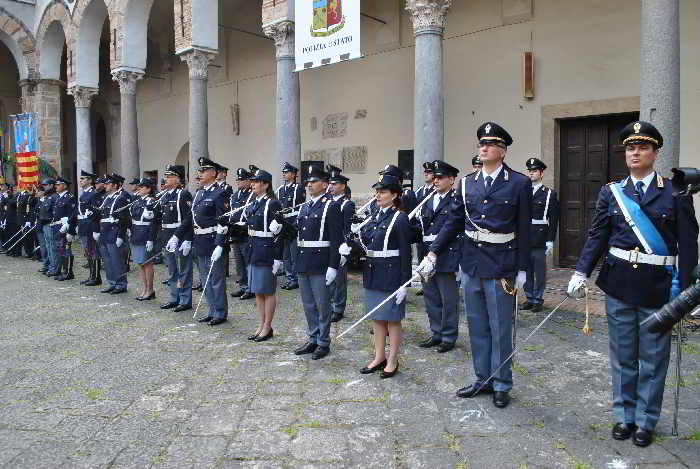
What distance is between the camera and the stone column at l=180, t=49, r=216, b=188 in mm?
11422

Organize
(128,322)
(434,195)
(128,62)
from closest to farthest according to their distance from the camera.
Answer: (434,195), (128,322), (128,62)

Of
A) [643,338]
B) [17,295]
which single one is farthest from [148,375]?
[17,295]

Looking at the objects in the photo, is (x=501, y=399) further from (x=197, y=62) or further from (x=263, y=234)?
(x=197, y=62)

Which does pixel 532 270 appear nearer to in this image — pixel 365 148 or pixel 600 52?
pixel 600 52

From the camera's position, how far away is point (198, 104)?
1162 cm

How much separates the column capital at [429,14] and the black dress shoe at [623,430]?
598 centimetres

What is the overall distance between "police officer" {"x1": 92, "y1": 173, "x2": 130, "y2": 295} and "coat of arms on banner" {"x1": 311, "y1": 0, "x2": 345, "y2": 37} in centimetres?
374

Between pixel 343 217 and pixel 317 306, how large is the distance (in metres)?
0.82

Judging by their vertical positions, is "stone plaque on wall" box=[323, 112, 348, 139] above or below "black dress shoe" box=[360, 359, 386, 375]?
above

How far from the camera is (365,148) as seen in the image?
41.7 feet

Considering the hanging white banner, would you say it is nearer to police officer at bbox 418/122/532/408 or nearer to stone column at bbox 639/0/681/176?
stone column at bbox 639/0/681/176

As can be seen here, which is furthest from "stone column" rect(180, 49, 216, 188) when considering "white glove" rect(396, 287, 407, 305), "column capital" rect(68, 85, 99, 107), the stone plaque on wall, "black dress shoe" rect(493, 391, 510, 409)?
"black dress shoe" rect(493, 391, 510, 409)

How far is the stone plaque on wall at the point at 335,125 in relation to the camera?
43.5 ft

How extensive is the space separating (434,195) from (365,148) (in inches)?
267
